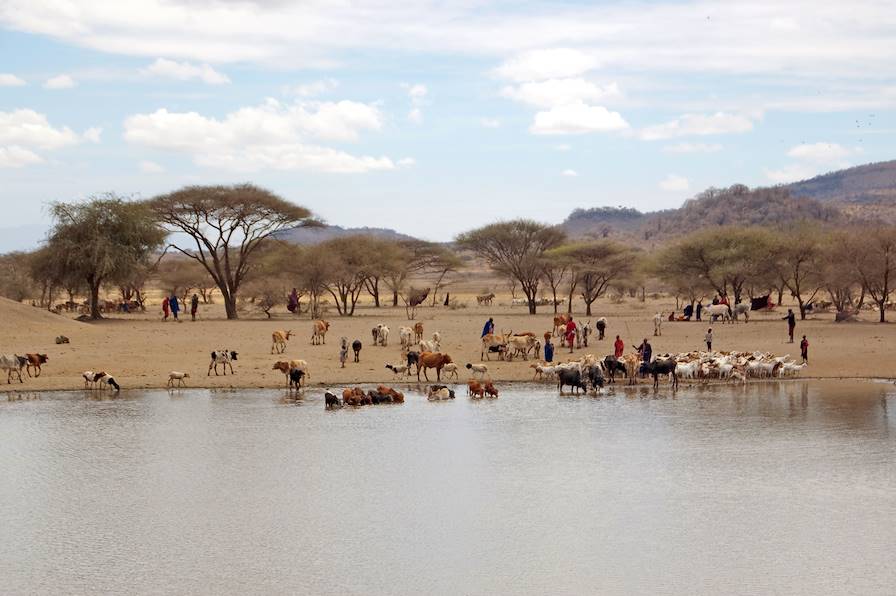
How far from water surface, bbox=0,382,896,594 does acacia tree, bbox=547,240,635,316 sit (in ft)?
96.2

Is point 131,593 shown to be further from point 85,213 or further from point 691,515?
point 85,213

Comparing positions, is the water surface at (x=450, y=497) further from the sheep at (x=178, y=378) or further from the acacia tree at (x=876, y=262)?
the acacia tree at (x=876, y=262)

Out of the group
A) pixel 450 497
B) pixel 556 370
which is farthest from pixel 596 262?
pixel 450 497

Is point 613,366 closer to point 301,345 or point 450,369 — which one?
point 450,369

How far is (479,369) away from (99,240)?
22357 mm

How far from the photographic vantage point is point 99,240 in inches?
1619

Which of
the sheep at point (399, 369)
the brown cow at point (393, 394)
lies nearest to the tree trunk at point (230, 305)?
the sheep at point (399, 369)

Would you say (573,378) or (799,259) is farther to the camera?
(799,259)

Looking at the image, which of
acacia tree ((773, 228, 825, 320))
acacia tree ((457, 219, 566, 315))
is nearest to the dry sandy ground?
acacia tree ((773, 228, 825, 320))

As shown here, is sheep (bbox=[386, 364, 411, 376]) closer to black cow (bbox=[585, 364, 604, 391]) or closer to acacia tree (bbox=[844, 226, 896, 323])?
black cow (bbox=[585, 364, 604, 391])

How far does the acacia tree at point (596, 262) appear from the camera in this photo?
5053 centimetres

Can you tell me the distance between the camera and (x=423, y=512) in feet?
42.9

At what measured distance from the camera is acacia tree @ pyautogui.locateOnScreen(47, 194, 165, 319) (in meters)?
41.0

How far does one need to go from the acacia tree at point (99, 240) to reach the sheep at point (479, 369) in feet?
68.6
